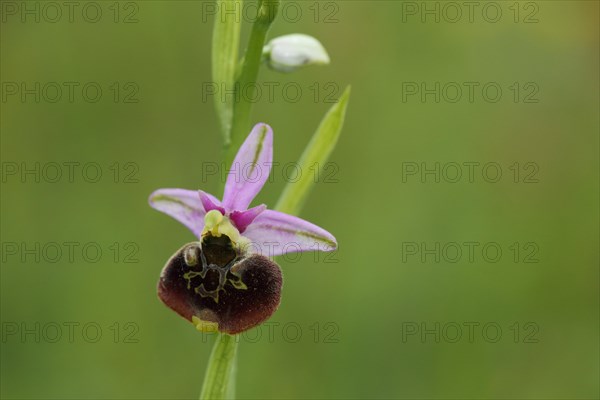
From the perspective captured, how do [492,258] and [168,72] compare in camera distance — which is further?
[168,72]

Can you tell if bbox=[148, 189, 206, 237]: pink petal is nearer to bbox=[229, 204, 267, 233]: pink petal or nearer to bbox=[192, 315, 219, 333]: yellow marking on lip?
bbox=[229, 204, 267, 233]: pink petal

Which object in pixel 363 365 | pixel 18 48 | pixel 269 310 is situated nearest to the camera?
pixel 269 310

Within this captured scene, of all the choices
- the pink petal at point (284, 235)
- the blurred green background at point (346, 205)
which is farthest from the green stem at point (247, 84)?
the blurred green background at point (346, 205)

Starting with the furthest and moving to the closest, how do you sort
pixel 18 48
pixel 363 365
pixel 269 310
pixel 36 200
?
pixel 18 48, pixel 36 200, pixel 363 365, pixel 269 310

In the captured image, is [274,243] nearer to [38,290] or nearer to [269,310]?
[269,310]

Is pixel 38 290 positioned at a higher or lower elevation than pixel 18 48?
lower

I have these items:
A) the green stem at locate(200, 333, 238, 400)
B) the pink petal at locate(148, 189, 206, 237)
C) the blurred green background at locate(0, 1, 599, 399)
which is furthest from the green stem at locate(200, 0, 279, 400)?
the blurred green background at locate(0, 1, 599, 399)

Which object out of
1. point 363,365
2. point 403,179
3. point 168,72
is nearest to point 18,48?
point 168,72
